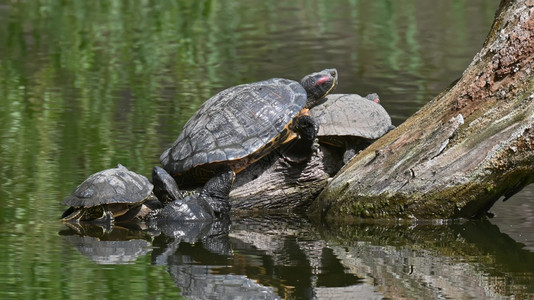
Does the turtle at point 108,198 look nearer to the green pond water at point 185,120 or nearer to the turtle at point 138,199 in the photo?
the turtle at point 138,199

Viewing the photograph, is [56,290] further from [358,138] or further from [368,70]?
[368,70]

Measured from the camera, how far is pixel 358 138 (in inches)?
273

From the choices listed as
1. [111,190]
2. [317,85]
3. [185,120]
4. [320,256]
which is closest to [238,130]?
[317,85]

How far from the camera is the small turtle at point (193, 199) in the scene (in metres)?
6.47

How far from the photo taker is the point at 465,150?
606cm

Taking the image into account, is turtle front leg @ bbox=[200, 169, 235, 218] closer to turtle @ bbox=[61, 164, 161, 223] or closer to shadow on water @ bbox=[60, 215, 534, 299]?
shadow on water @ bbox=[60, 215, 534, 299]

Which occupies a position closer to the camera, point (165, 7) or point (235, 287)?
point (235, 287)

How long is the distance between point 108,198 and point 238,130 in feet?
3.20

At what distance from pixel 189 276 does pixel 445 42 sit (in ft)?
35.5

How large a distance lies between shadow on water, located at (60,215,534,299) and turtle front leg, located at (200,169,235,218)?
0.13m

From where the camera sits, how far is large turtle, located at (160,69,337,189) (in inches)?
259

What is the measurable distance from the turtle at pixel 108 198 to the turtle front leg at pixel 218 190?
375mm

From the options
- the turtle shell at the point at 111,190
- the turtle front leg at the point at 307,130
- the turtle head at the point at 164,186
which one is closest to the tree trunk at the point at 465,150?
the turtle front leg at the point at 307,130

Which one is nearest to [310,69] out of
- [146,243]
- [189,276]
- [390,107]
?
[390,107]
